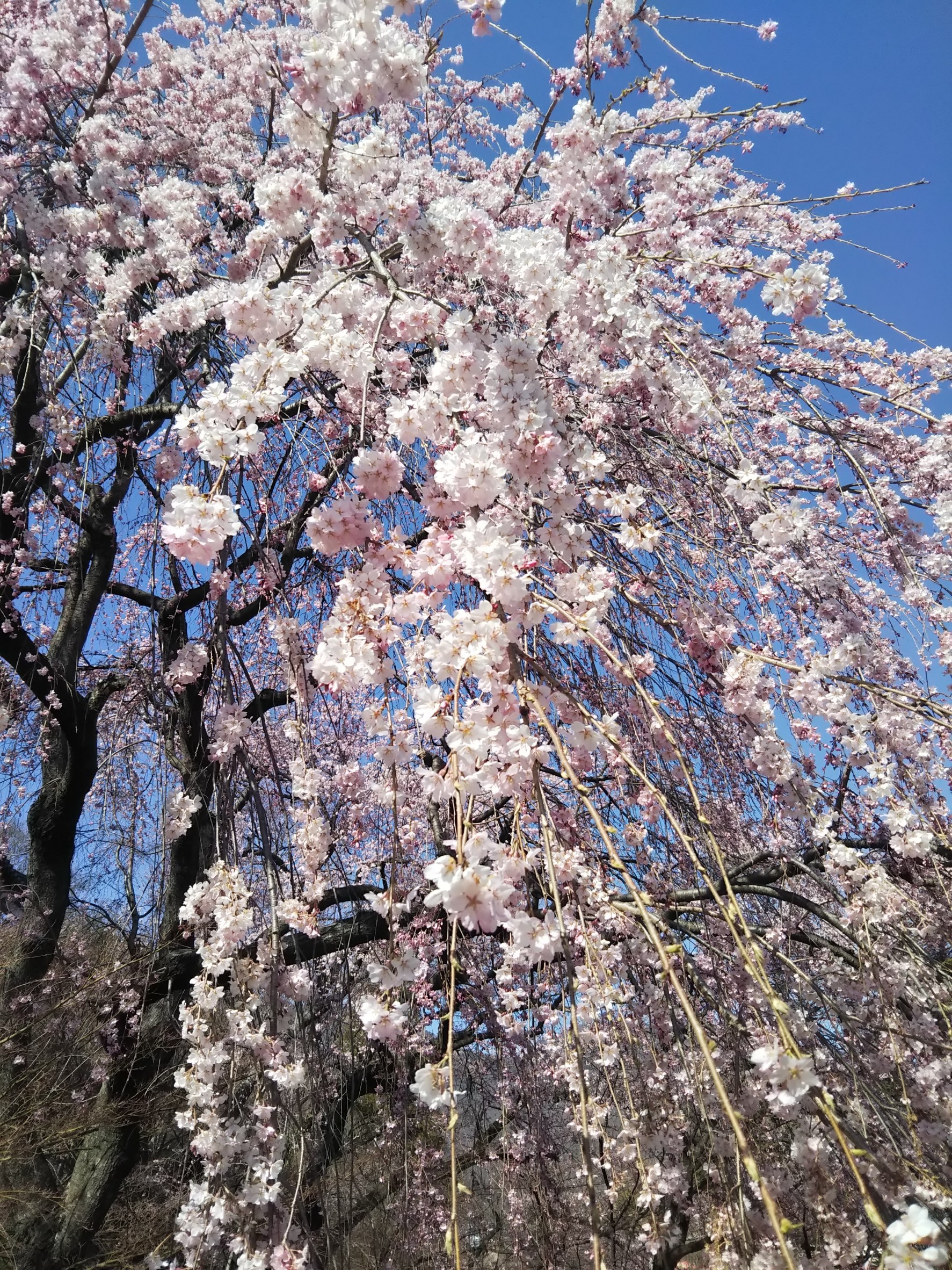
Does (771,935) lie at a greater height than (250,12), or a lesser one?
lesser

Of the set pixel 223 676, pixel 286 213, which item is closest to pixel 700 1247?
pixel 223 676

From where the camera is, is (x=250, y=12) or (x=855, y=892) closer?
(x=855, y=892)

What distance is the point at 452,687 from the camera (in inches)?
61.2

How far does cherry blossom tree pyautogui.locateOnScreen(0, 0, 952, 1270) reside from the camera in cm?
154

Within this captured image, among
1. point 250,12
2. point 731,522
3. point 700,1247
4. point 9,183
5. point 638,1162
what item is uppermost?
point 250,12

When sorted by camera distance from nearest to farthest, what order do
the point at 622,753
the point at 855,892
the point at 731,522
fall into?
the point at 622,753, the point at 855,892, the point at 731,522

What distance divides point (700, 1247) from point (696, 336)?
5969 mm

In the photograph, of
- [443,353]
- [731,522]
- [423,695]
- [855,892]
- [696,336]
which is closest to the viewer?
[423,695]

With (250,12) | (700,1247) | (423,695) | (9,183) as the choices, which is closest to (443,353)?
(423,695)

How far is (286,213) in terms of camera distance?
7.49ft

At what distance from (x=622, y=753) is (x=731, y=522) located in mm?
1938

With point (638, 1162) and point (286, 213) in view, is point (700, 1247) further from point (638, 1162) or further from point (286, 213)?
point (286, 213)

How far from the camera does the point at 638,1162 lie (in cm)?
206

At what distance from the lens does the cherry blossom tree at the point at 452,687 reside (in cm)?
154
